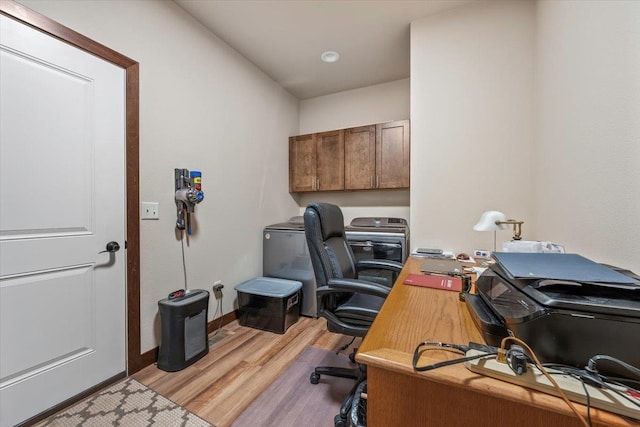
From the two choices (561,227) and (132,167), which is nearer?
(561,227)

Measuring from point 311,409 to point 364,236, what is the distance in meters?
1.47

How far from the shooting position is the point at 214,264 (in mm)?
2264

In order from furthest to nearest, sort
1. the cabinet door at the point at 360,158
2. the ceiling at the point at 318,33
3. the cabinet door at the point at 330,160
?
1. the cabinet door at the point at 330,160
2. the cabinet door at the point at 360,158
3. the ceiling at the point at 318,33

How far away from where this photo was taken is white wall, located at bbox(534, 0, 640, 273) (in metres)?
0.92

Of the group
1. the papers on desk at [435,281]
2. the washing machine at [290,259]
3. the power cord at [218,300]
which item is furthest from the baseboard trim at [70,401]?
the papers on desk at [435,281]

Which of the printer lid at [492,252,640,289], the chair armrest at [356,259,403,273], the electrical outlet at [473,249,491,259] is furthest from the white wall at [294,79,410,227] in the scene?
the printer lid at [492,252,640,289]

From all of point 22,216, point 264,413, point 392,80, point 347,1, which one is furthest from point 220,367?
point 392,80

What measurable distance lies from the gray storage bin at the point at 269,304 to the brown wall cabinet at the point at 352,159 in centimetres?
133

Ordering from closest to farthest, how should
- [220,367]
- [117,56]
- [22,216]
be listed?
[22,216]
[117,56]
[220,367]

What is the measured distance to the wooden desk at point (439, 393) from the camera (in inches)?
17.3

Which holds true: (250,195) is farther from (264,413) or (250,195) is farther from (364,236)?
(264,413)

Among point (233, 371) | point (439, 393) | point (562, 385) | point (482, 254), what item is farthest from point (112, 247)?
point (482, 254)

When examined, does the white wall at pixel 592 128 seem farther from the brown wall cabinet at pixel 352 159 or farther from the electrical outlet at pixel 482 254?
the brown wall cabinet at pixel 352 159

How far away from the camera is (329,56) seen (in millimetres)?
2572
